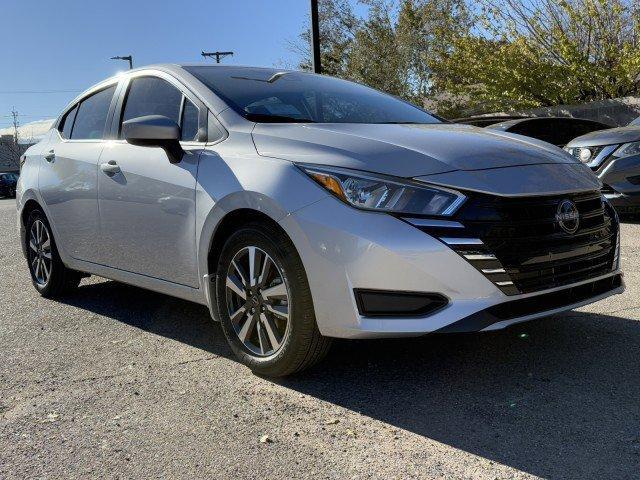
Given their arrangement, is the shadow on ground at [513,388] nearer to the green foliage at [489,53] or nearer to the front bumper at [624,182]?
the front bumper at [624,182]

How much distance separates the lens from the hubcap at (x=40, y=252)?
17.7 feet

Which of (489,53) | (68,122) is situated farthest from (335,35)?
(68,122)

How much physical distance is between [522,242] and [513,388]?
2.35 ft

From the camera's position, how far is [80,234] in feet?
15.6

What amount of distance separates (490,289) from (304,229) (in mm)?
839

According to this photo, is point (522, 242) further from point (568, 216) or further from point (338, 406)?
point (338, 406)

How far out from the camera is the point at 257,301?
11.1 feet

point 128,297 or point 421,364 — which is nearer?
point 421,364

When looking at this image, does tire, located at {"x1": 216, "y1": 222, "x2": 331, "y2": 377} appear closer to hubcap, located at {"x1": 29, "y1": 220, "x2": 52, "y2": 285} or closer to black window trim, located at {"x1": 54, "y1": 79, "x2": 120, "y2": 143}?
black window trim, located at {"x1": 54, "y1": 79, "x2": 120, "y2": 143}

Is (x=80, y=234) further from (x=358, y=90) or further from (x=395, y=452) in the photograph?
(x=395, y=452)

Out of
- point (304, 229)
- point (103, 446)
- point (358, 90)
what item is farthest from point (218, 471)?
point (358, 90)

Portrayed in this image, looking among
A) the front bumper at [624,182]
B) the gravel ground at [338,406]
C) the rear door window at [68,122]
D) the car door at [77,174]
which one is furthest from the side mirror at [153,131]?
the front bumper at [624,182]

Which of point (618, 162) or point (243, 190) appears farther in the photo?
point (618, 162)

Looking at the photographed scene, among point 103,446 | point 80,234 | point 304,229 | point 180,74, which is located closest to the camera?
point 103,446
